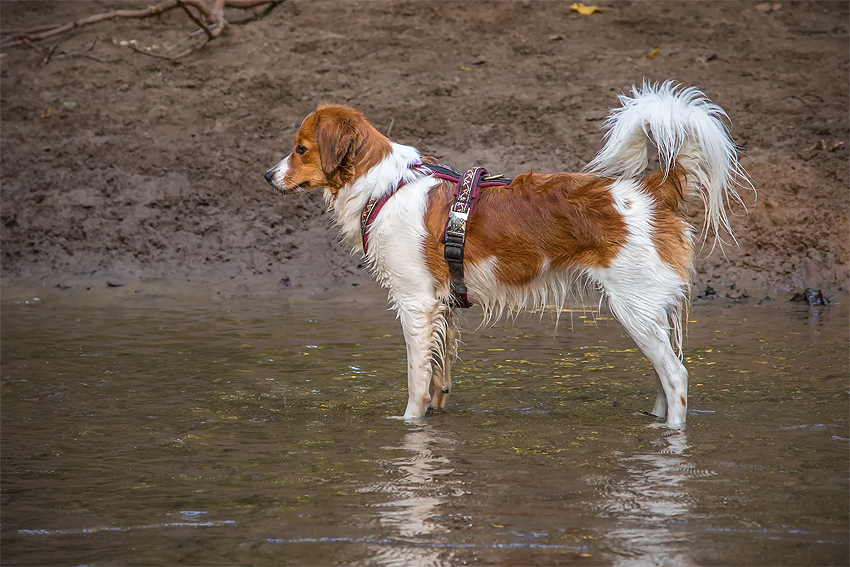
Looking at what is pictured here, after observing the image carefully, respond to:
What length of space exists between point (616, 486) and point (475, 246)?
167cm

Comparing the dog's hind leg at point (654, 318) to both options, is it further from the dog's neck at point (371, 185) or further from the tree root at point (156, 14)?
the tree root at point (156, 14)

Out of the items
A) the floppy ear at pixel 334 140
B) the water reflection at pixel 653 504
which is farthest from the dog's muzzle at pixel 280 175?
the water reflection at pixel 653 504

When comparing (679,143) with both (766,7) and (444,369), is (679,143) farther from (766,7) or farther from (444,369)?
(766,7)

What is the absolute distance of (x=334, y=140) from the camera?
5.32 metres

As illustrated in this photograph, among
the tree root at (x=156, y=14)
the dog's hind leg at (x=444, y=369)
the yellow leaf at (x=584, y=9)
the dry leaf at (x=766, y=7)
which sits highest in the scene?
the dry leaf at (x=766, y=7)

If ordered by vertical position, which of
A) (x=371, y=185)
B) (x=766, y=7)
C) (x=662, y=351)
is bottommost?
(x=662, y=351)

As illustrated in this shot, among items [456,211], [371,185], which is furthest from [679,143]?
[371,185]

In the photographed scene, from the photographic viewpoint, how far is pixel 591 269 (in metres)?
5.05

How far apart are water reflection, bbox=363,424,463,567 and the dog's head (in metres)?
1.56

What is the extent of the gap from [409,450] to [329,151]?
1.80 meters

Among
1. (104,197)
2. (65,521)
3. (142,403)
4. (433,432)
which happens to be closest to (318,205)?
(104,197)

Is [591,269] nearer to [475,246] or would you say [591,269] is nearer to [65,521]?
[475,246]

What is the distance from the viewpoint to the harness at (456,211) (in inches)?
203

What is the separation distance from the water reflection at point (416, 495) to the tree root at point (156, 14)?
874 cm
